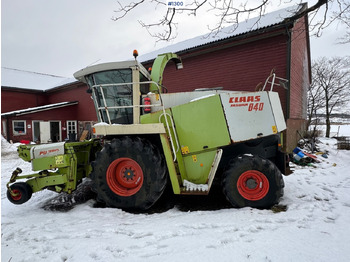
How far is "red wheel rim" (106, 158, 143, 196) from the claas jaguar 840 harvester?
0.05 ft

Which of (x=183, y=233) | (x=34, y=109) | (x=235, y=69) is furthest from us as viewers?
(x=34, y=109)

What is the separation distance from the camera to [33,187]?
3402 millimetres

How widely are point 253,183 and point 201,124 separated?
1234 millimetres

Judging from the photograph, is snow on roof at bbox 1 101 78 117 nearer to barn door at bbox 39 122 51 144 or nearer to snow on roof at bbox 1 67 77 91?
barn door at bbox 39 122 51 144

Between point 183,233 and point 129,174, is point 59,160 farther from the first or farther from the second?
point 183,233

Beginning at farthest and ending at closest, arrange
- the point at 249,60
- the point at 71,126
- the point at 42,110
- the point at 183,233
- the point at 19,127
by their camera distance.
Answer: the point at 71,126 → the point at 42,110 → the point at 19,127 → the point at 249,60 → the point at 183,233

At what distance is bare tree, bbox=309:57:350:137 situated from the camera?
1731cm

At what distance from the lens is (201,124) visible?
3.24 meters

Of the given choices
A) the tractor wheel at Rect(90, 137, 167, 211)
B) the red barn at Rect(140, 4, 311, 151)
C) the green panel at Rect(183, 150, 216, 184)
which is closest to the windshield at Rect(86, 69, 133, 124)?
the tractor wheel at Rect(90, 137, 167, 211)

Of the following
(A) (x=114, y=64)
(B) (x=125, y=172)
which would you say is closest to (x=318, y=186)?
(B) (x=125, y=172)

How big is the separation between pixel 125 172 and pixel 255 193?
2147 millimetres

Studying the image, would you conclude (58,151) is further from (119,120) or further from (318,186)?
(318,186)

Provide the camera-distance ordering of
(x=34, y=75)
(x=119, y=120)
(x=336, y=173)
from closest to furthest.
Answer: (x=119, y=120), (x=336, y=173), (x=34, y=75)

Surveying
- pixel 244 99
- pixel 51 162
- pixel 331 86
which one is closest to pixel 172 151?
pixel 244 99
